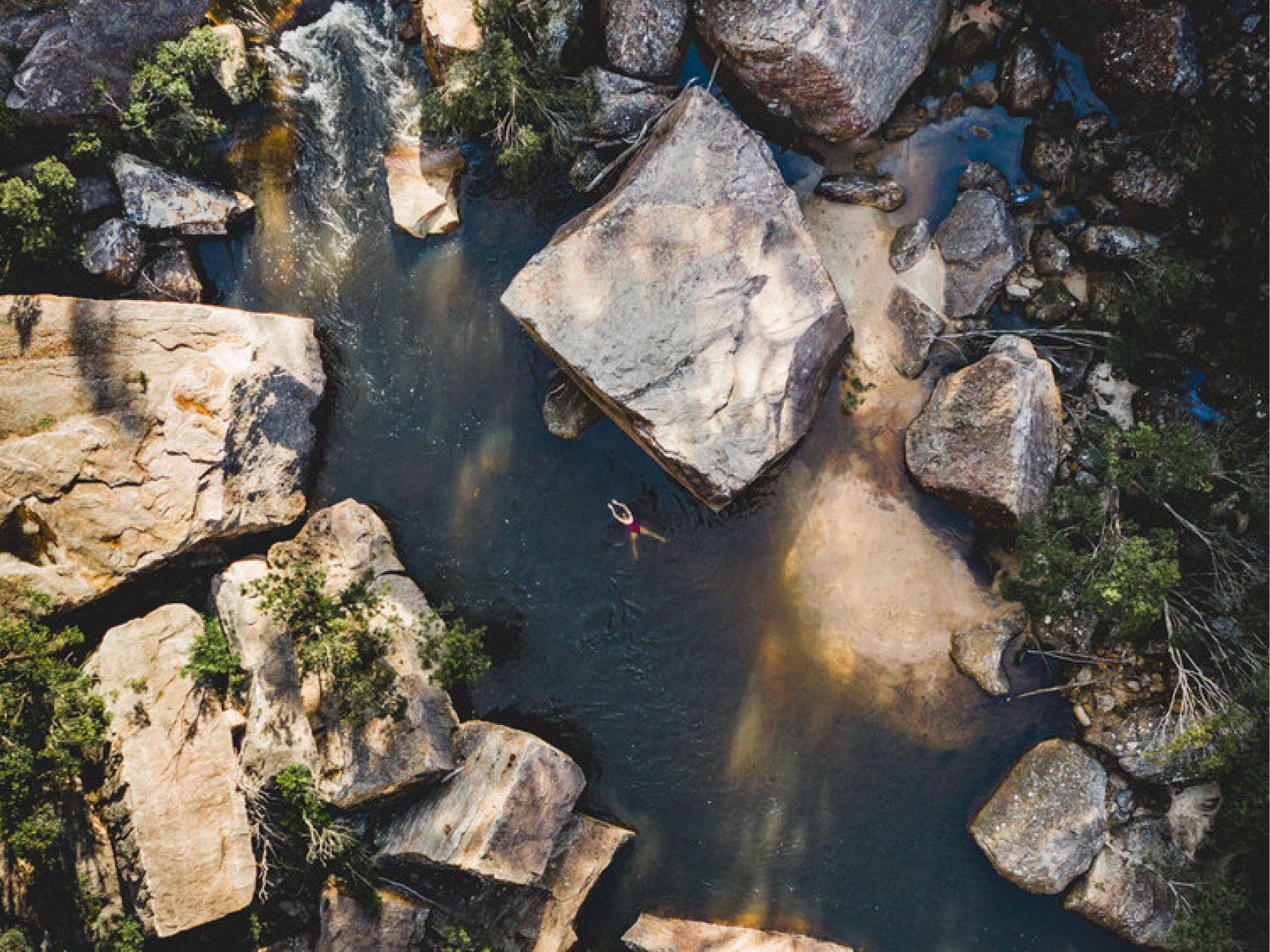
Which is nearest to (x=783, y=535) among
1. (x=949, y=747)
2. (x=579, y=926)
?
(x=949, y=747)

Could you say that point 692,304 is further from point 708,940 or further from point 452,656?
point 708,940

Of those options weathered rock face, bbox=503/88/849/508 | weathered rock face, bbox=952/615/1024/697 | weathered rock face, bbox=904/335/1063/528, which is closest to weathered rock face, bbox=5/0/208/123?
weathered rock face, bbox=503/88/849/508

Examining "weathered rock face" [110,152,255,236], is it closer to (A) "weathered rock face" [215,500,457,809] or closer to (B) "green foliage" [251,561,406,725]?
(A) "weathered rock face" [215,500,457,809]

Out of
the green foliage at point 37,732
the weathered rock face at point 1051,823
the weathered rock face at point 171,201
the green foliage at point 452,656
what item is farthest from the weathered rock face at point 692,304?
the green foliage at point 37,732

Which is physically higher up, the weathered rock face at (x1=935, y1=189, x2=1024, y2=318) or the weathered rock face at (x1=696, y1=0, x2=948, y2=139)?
the weathered rock face at (x1=696, y1=0, x2=948, y2=139)

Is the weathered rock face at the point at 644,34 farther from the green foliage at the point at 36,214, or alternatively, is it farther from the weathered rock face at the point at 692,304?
the green foliage at the point at 36,214
